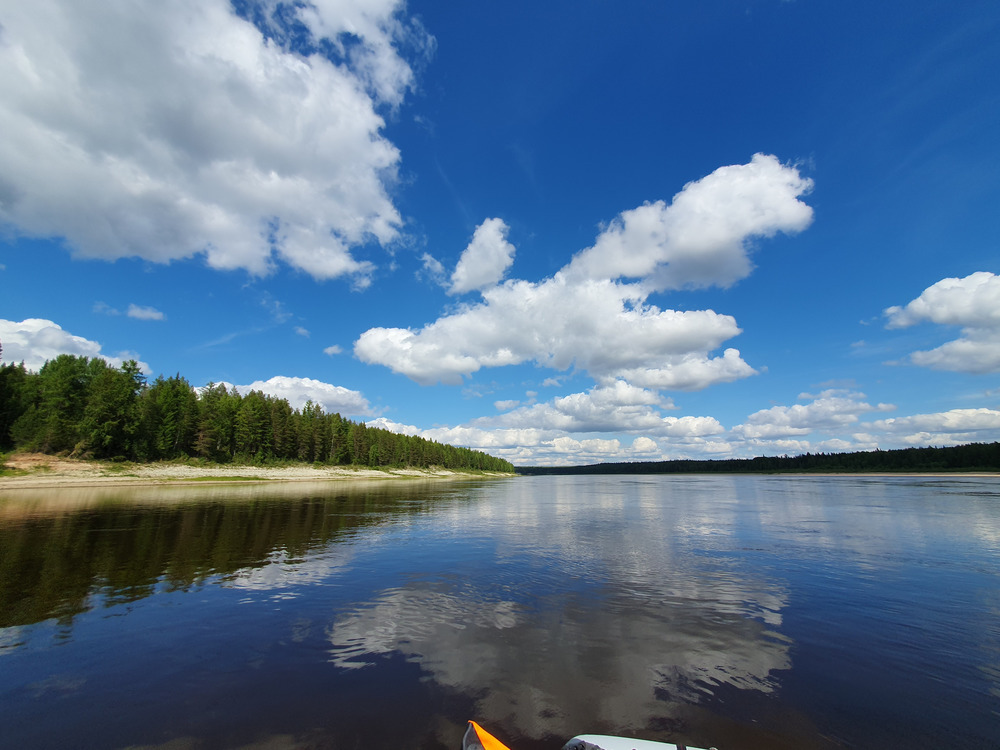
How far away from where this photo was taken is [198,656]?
35.4ft

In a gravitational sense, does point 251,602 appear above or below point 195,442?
below

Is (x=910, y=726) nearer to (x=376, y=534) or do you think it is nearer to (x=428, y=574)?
(x=428, y=574)

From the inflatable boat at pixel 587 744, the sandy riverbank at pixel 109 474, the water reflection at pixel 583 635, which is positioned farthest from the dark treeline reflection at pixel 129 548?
the sandy riverbank at pixel 109 474

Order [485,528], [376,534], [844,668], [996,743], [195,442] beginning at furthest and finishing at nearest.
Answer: [195,442] → [485,528] → [376,534] → [844,668] → [996,743]

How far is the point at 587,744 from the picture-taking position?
672 centimetres

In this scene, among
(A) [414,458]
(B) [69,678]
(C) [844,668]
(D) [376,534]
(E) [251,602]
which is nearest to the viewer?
(B) [69,678]

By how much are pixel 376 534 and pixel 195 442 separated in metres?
90.3

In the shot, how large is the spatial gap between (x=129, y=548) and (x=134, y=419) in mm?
77042

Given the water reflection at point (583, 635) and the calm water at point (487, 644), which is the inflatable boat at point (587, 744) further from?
the water reflection at point (583, 635)

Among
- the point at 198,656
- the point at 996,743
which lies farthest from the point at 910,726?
the point at 198,656

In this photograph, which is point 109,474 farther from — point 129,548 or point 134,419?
point 129,548

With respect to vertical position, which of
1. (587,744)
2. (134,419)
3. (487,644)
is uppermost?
(134,419)

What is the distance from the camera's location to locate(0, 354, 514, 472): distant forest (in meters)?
75.8

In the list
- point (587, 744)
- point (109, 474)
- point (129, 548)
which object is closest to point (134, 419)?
point (109, 474)
